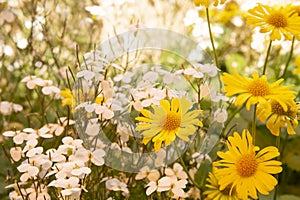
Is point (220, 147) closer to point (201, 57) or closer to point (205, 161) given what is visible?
point (205, 161)

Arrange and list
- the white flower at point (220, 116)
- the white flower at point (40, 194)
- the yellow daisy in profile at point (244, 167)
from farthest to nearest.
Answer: the white flower at point (220, 116) → the white flower at point (40, 194) → the yellow daisy in profile at point (244, 167)

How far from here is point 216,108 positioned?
3.75 ft

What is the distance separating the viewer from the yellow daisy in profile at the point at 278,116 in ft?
2.89

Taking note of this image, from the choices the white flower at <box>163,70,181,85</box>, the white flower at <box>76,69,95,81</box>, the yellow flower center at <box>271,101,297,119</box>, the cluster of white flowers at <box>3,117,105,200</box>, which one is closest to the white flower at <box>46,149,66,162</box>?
the cluster of white flowers at <box>3,117,105,200</box>

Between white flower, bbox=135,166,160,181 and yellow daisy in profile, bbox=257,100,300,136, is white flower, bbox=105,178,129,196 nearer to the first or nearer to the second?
white flower, bbox=135,166,160,181

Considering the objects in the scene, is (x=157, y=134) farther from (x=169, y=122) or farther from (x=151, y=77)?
(x=151, y=77)

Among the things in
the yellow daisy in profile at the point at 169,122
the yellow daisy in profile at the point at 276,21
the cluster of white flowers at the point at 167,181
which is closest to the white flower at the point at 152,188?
the cluster of white flowers at the point at 167,181

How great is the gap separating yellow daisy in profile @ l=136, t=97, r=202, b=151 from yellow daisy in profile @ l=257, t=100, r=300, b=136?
10cm

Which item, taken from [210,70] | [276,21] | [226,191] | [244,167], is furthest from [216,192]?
[276,21]

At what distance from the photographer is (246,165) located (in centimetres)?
86

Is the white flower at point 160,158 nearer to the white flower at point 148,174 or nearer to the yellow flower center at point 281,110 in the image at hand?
the white flower at point 148,174

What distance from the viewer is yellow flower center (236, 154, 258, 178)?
2.80ft

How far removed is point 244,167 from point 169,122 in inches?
5.5

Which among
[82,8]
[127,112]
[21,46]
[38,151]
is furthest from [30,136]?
[82,8]
